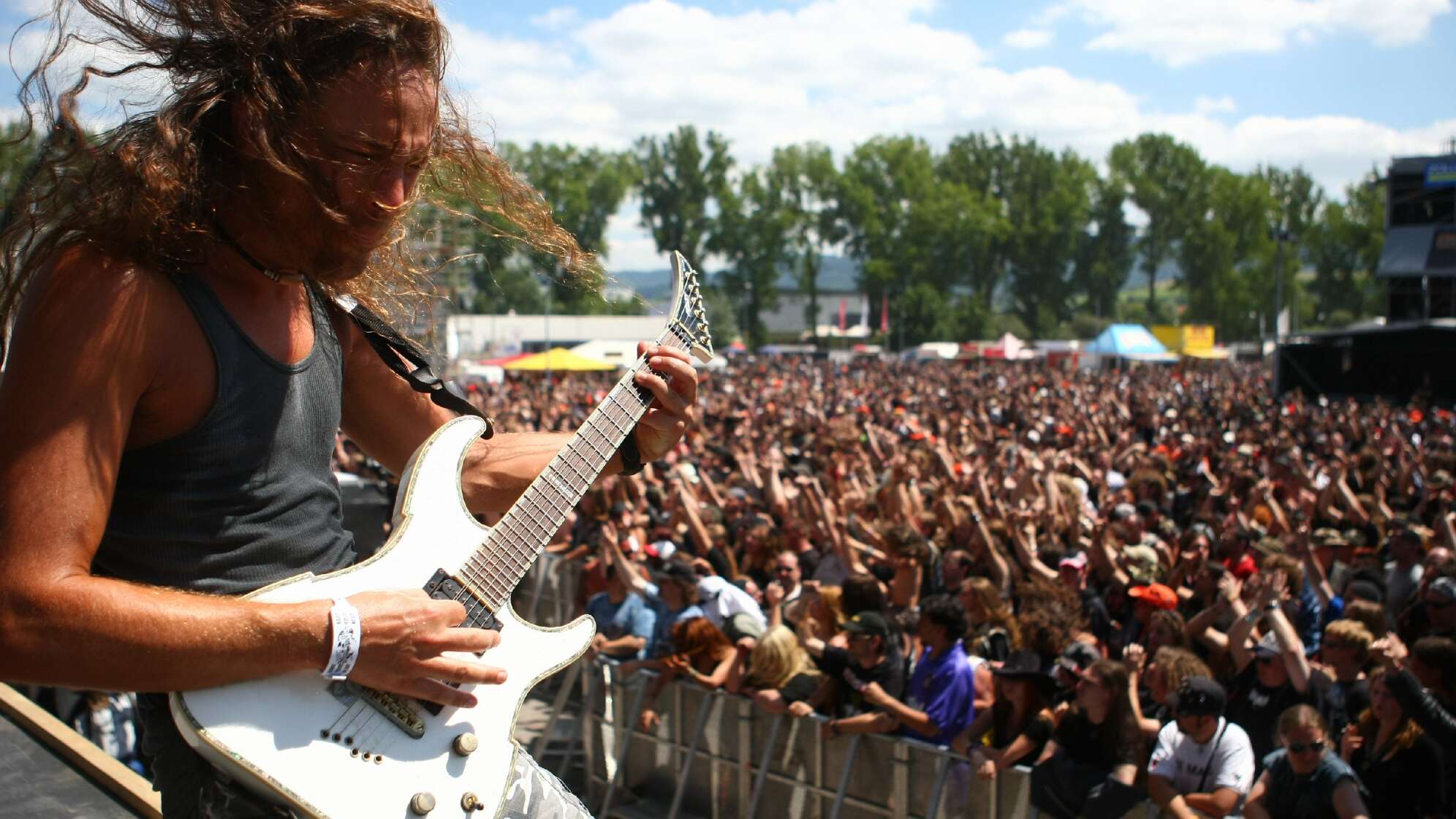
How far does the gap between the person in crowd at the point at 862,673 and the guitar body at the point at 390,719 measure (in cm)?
409

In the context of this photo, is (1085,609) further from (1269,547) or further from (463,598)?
(463,598)

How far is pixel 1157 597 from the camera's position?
6.42 meters

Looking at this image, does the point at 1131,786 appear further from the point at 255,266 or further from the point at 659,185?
the point at 659,185

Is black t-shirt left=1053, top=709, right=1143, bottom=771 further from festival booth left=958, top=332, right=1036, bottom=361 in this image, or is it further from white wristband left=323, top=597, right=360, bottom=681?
festival booth left=958, top=332, right=1036, bottom=361

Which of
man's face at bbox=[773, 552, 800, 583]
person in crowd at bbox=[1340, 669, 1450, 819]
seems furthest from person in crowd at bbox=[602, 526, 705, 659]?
person in crowd at bbox=[1340, 669, 1450, 819]

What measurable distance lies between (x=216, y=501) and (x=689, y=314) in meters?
0.81

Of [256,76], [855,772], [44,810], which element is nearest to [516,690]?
[256,76]

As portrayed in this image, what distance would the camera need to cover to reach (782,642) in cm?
619

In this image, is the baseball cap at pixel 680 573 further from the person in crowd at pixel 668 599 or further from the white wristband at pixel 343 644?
the white wristband at pixel 343 644

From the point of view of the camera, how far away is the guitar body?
4.46 ft

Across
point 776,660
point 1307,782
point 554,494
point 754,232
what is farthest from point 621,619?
point 754,232

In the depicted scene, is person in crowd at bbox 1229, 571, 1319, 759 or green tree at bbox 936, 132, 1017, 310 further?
green tree at bbox 936, 132, 1017, 310

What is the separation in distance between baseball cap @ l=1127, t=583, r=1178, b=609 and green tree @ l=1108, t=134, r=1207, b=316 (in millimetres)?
86234

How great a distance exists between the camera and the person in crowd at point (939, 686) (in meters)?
5.43
